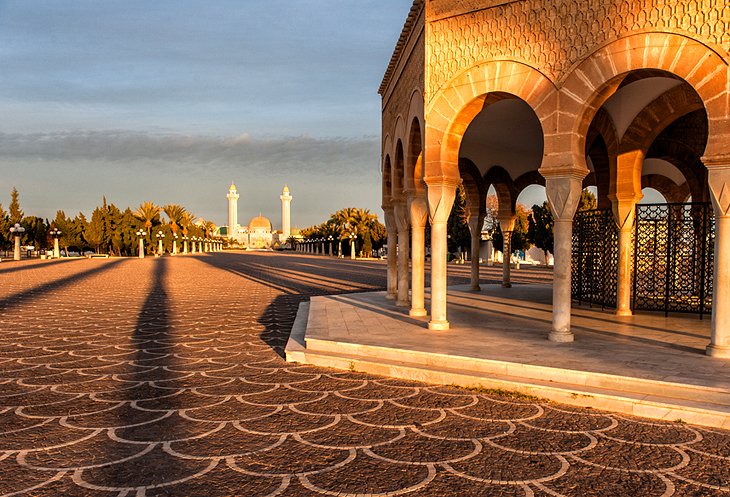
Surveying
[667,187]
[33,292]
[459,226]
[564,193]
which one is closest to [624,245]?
[564,193]

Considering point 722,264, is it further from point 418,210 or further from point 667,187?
point 667,187

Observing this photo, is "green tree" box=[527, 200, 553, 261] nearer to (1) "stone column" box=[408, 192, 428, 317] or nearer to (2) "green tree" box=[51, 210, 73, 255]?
(1) "stone column" box=[408, 192, 428, 317]

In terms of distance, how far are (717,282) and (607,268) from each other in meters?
5.32

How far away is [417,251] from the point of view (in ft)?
32.5

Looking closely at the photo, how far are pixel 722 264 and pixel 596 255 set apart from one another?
5.98 metres

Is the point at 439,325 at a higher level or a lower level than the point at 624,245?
lower

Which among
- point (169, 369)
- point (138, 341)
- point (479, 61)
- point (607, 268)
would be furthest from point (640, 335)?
point (138, 341)

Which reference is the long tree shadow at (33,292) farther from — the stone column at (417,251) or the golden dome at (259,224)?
the golden dome at (259,224)

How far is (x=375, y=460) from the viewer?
3805 mm

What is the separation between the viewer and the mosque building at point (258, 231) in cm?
15312

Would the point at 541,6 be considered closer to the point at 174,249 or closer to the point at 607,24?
the point at 607,24

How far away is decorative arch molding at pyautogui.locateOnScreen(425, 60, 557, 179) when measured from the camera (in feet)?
23.6

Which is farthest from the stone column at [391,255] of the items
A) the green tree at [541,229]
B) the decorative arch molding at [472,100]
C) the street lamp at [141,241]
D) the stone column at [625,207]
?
Answer: the street lamp at [141,241]

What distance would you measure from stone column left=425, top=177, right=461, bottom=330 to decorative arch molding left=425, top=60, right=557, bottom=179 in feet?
0.56
